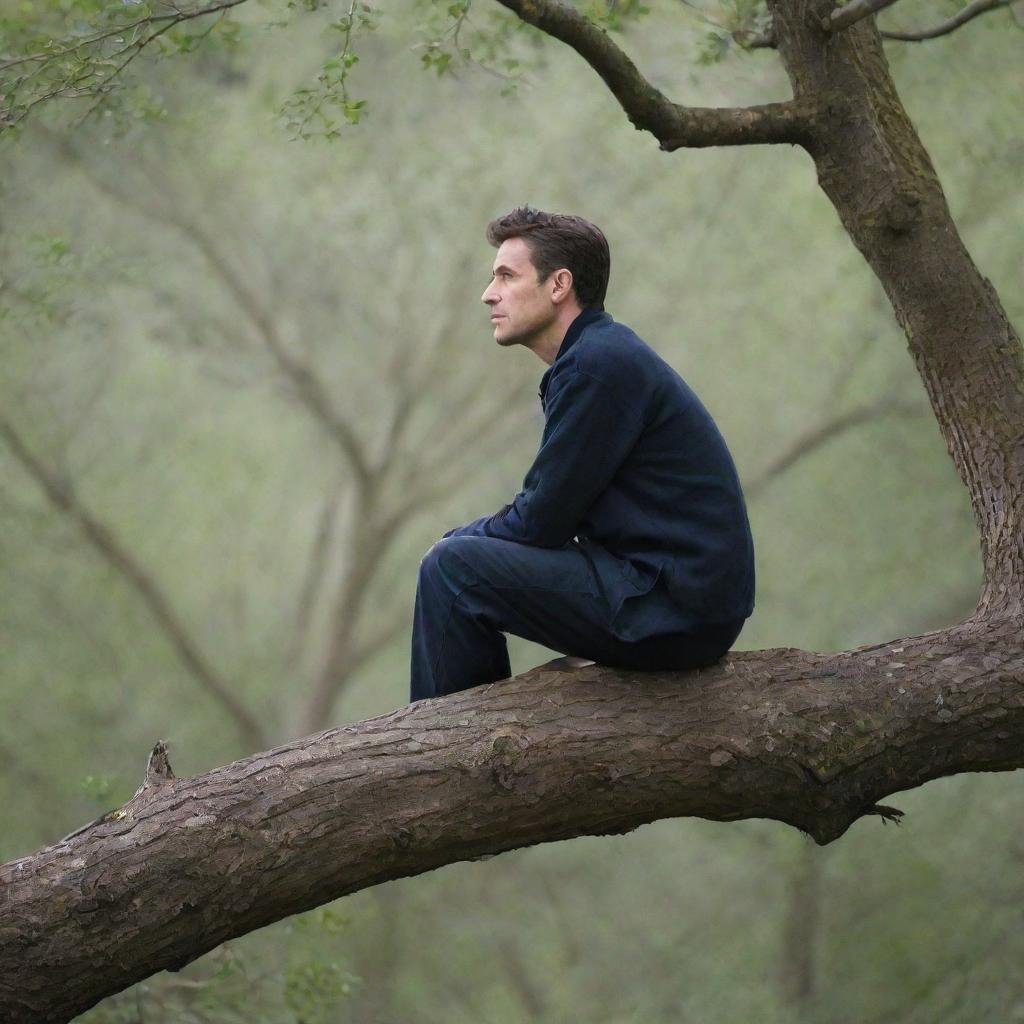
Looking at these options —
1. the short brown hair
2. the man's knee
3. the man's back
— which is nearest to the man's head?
the short brown hair

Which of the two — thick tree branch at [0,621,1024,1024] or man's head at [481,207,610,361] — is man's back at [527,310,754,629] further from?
thick tree branch at [0,621,1024,1024]

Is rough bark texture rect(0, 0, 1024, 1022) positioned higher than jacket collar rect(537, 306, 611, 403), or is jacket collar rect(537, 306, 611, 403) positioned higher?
jacket collar rect(537, 306, 611, 403)

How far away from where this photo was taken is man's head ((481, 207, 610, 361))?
11.4 feet

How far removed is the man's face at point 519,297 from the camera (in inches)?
138

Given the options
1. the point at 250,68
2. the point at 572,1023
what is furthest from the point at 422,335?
the point at 572,1023

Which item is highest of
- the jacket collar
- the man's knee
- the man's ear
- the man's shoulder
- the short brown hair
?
the short brown hair

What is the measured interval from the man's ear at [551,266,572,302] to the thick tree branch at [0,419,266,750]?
8725mm

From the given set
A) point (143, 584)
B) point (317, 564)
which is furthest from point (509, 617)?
point (317, 564)

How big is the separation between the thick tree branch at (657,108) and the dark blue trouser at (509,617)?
4.22 feet

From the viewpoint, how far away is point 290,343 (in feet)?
40.5

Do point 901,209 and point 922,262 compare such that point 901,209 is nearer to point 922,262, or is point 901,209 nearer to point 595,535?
point 922,262

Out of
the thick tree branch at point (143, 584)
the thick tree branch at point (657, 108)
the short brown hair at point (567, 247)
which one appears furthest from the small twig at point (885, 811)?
the thick tree branch at point (143, 584)

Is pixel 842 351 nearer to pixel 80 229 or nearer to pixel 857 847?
pixel 857 847

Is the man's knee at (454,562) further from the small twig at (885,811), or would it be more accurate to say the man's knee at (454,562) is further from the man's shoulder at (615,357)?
the small twig at (885,811)
